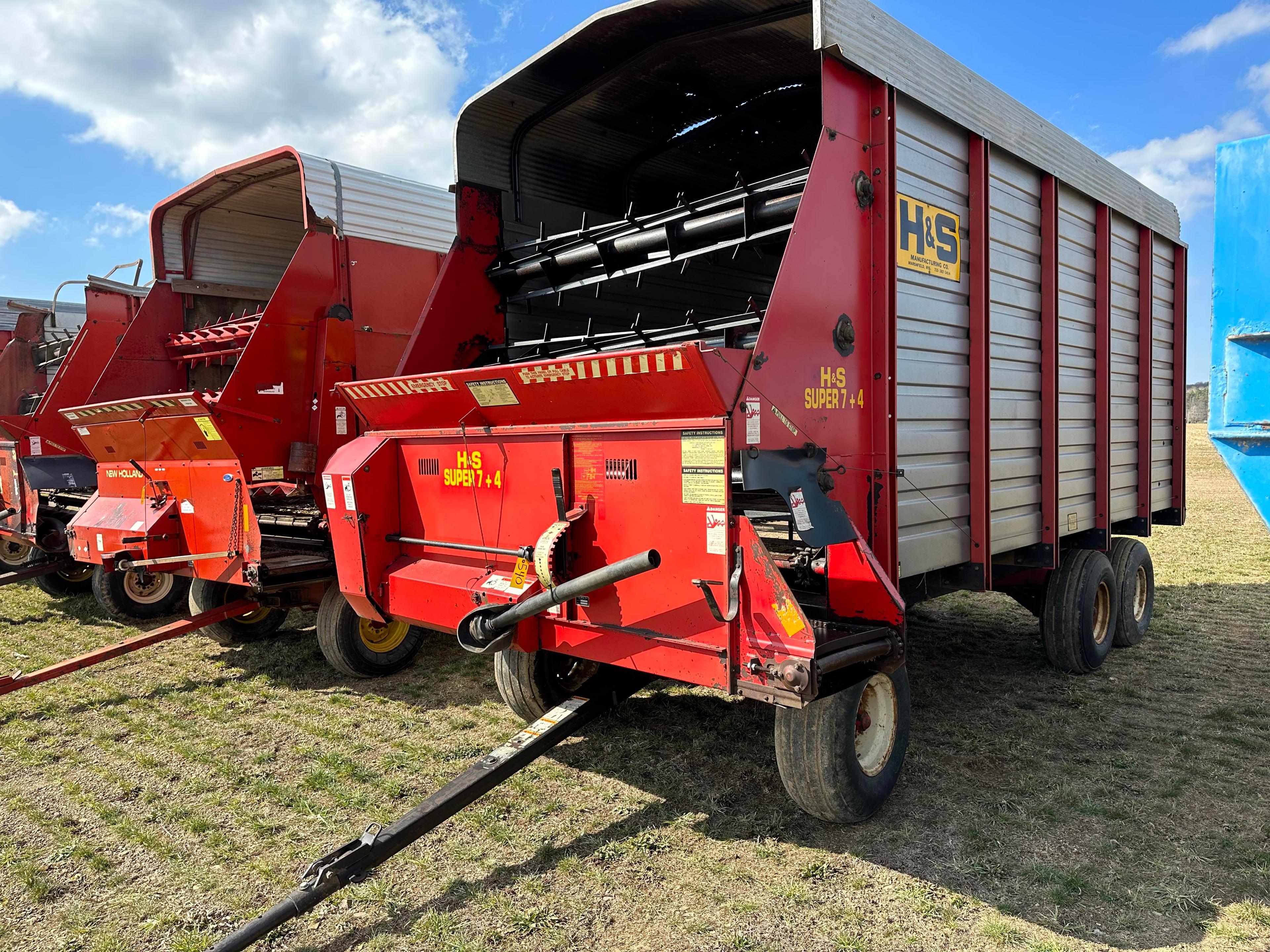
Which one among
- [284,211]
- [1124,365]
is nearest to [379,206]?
[284,211]

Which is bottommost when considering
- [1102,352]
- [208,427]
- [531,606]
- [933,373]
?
[531,606]

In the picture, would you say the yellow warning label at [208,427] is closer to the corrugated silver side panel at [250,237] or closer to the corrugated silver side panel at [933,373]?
the corrugated silver side panel at [250,237]

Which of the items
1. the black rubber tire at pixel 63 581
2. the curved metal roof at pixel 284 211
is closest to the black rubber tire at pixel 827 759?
the curved metal roof at pixel 284 211

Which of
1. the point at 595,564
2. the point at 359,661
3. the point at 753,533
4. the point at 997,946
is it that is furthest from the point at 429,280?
the point at 997,946

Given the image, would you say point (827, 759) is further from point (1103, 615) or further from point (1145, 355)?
point (1145, 355)

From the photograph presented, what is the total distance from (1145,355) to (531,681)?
Answer: 491cm

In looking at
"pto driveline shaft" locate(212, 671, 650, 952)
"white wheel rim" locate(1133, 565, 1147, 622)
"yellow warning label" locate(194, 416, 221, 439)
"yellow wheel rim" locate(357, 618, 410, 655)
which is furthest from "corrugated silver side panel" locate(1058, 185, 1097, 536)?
"yellow warning label" locate(194, 416, 221, 439)

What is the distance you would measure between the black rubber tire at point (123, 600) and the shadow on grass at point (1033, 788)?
3.77m

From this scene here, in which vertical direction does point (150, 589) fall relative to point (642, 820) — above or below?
above

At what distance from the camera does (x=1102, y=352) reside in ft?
17.3

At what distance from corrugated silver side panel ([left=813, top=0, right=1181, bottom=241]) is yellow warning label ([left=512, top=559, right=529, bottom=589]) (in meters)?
2.35

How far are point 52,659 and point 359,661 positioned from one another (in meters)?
2.72

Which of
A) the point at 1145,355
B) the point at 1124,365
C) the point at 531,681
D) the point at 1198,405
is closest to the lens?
the point at 531,681

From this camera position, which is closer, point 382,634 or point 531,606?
point 531,606
